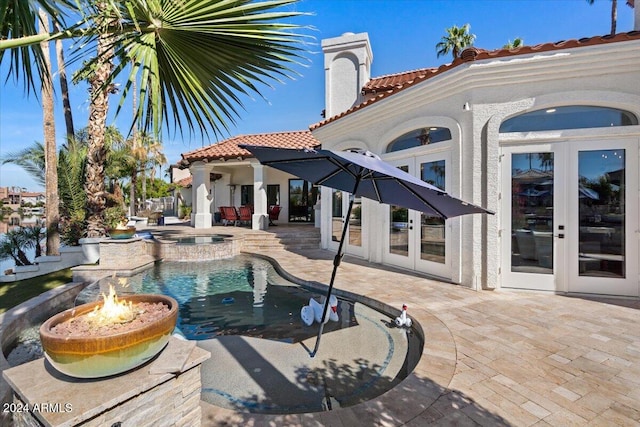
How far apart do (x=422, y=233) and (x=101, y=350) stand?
321 inches

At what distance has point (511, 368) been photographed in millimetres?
3900

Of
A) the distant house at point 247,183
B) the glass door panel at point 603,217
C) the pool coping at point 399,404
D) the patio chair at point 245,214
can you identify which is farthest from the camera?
the patio chair at point 245,214

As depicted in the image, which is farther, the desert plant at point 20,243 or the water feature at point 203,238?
the water feature at point 203,238

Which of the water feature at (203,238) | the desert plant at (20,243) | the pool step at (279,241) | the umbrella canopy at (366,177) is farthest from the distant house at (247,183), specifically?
the umbrella canopy at (366,177)

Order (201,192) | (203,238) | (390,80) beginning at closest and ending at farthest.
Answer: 1. (390,80)
2. (203,238)
3. (201,192)

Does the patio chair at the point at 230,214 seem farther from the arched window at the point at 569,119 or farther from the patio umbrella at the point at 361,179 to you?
the arched window at the point at 569,119

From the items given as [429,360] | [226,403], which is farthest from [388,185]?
[226,403]

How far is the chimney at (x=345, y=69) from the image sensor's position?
1423cm

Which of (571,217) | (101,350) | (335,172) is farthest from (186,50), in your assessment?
(571,217)

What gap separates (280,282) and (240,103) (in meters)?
5.74

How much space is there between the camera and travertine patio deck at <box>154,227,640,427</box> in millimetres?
2986

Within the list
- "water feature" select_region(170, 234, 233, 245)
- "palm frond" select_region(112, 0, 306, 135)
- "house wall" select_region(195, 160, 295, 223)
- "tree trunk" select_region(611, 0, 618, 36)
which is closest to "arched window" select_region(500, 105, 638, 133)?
"palm frond" select_region(112, 0, 306, 135)

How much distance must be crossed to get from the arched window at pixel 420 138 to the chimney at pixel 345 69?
18.1 ft

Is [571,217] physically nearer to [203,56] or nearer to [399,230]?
[399,230]
